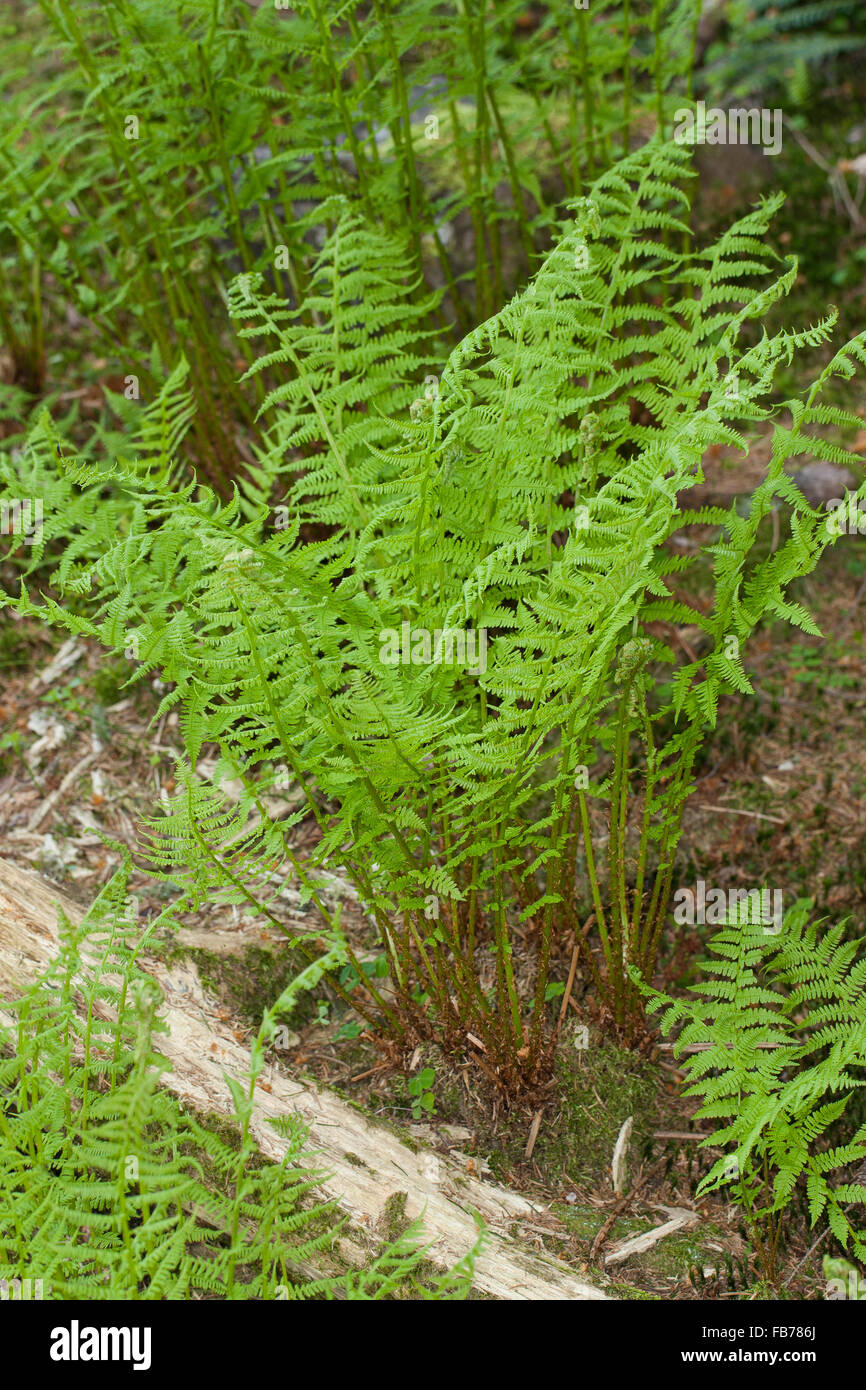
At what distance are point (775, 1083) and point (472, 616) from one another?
39.9 inches

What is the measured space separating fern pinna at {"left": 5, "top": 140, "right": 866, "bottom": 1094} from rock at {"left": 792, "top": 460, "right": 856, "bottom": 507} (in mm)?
1323

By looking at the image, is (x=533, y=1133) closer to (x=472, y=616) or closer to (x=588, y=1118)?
(x=588, y=1118)

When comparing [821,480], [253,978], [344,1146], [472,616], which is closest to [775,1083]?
[344,1146]

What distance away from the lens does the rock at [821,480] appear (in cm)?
352

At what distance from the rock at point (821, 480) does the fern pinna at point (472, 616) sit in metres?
1.32

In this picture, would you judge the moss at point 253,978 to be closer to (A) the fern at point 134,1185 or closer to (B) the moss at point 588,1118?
(A) the fern at point 134,1185

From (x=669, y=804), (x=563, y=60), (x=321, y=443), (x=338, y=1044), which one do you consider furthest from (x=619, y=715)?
(x=563, y=60)

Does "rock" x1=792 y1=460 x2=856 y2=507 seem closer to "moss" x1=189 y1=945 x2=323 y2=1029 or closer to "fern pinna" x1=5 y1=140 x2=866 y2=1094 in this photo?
"fern pinna" x1=5 y1=140 x2=866 y2=1094

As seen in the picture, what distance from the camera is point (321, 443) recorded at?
125 inches

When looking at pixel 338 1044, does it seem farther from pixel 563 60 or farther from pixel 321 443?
pixel 563 60

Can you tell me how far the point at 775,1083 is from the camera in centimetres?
191

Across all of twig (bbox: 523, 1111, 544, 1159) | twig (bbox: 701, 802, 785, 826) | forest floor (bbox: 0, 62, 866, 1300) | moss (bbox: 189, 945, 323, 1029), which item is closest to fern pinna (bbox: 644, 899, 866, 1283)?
forest floor (bbox: 0, 62, 866, 1300)

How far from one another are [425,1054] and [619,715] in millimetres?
884

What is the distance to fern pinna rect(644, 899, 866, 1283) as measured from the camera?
181cm
